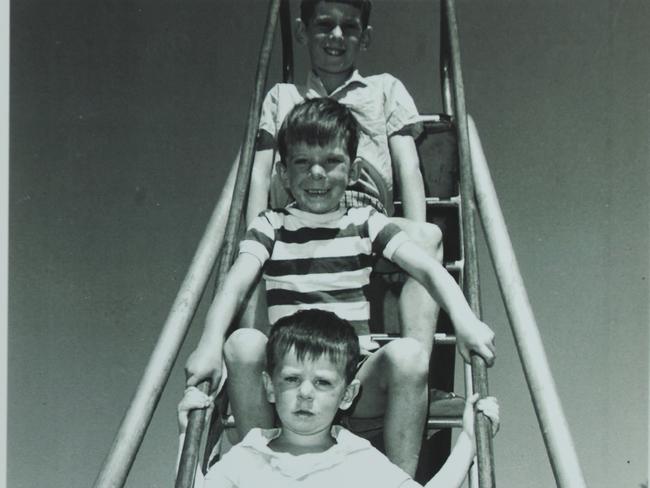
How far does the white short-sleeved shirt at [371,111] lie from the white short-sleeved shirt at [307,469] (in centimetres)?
120

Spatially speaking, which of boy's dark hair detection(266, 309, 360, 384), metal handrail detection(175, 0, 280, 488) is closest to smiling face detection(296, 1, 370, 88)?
metal handrail detection(175, 0, 280, 488)

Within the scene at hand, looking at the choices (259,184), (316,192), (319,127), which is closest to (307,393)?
(316,192)

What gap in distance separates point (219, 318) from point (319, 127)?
57 centimetres

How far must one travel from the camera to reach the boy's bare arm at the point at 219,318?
2.14 metres

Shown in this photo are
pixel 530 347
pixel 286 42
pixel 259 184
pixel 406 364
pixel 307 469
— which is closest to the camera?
pixel 307 469

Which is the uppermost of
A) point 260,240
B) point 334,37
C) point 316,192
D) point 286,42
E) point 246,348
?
point 286,42

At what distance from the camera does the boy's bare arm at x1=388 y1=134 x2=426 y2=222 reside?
2902 millimetres

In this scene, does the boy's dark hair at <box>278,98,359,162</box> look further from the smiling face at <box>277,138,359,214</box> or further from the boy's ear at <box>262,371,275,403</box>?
the boy's ear at <box>262,371,275,403</box>

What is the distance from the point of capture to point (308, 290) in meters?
2.39

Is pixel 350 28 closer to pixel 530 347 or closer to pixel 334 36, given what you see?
pixel 334 36

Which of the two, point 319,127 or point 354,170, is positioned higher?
point 319,127

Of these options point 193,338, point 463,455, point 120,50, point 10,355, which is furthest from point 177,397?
point 463,455

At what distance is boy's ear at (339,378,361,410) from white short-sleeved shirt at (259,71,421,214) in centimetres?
104

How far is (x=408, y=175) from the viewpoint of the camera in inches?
119
